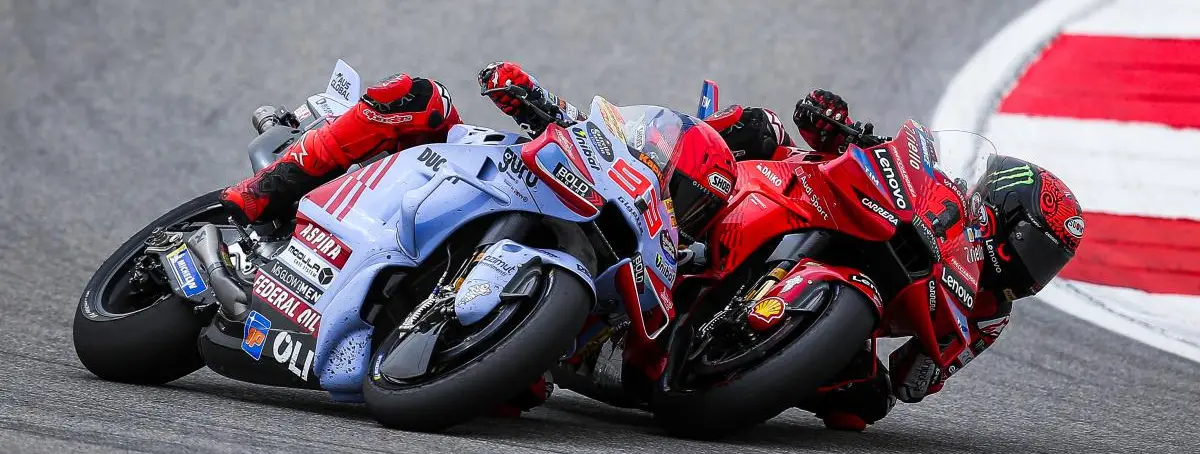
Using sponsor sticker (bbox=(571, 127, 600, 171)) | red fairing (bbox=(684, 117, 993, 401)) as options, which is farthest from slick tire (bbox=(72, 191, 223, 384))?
red fairing (bbox=(684, 117, 993, 401))

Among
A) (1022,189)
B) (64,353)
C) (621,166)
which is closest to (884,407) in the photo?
(1022,189)

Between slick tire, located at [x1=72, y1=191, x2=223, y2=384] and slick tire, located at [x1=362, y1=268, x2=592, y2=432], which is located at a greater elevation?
slick tire, located at [x1=362, y1=268, x2=592, y2=432]

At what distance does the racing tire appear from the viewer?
4352mm

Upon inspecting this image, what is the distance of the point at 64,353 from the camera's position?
5.43m

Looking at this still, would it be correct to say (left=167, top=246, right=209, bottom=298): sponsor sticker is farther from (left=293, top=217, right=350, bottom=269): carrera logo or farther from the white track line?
the white track line

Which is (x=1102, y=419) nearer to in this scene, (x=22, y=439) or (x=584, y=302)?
(x=584, y=302)

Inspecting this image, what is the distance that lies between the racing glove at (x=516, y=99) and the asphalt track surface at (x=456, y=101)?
0.86 meters

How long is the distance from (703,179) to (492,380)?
1.08 metres

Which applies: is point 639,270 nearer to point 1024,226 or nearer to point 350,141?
point 350,141

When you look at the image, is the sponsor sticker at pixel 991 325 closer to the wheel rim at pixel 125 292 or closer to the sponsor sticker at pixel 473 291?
the sponsor sticker at pixel 473 291

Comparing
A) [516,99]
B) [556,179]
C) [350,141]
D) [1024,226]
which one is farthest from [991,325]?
[350,141]

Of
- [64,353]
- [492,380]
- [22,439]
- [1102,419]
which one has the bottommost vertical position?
[1102,419]

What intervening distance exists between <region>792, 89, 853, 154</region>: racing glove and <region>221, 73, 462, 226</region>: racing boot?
1151mm

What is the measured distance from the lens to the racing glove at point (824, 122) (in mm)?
5164
